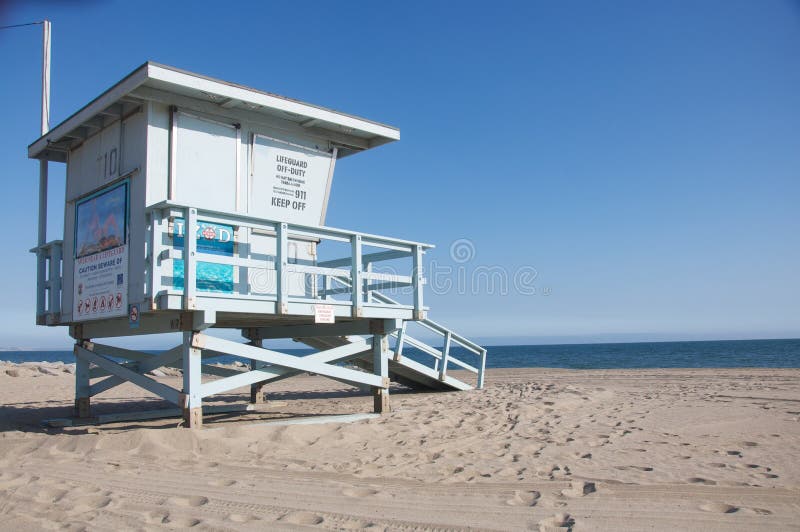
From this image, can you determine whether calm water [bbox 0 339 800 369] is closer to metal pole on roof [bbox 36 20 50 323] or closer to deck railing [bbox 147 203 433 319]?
deck railing [bbox 147 203 433 319]

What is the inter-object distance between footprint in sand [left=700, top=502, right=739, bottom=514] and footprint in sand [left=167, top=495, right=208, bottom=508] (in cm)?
349

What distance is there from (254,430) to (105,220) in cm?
370

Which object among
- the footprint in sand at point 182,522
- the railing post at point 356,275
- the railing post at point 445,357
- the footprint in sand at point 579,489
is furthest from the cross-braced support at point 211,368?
the footprint in sand at point 579,489

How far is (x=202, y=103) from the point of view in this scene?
8680 mm

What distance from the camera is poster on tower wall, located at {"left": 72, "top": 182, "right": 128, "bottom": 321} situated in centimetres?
841

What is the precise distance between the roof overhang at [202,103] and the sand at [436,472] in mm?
4136

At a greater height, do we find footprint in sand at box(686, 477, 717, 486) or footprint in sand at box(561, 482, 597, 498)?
footprint in sand at box(686, 477, 717, 486)

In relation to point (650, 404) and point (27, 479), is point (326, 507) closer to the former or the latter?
point (27, 479)

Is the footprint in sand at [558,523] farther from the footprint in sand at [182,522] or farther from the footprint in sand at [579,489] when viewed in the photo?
the footprint in sand at [182,522]

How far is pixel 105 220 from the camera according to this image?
29.2 feet

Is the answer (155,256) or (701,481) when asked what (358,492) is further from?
(155,256)

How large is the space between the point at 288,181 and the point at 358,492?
5.68m

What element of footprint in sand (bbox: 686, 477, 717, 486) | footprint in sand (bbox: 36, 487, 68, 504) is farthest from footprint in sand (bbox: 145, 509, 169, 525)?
footprint in sand (bbox: 686, 477, 717, 486)

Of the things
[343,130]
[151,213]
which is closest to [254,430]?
[151,213]
